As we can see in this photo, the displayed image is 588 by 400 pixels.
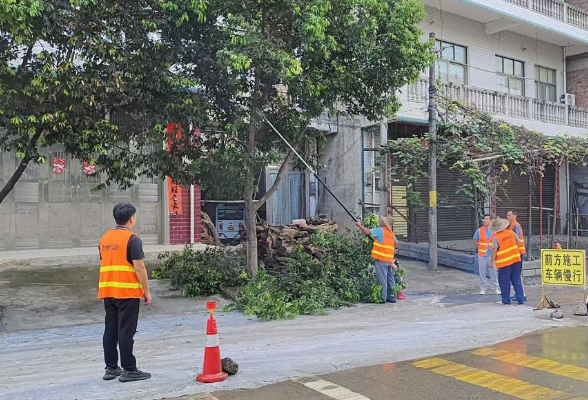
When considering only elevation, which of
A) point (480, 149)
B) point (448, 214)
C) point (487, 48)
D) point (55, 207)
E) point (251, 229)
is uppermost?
point (487, 48)

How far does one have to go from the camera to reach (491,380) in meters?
5.44

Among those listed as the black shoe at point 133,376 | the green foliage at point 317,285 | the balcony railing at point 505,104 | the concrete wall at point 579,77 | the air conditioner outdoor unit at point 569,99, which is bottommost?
the black shoe at point 133,376

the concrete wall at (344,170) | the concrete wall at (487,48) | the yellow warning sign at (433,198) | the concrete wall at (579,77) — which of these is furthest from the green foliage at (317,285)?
the concrete wall at (579,77)

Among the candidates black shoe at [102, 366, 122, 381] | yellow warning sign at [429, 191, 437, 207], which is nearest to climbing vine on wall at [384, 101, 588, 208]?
yellow warning sign at [429, 191, 437, 207]

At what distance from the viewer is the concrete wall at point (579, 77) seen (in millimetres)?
21797

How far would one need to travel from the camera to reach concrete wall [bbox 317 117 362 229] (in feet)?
51.4

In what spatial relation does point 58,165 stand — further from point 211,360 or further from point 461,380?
point 461,380

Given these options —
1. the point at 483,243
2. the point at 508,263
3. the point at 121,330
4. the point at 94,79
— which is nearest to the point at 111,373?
the point at 121,330

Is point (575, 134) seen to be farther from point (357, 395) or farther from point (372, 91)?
point (357, 395)

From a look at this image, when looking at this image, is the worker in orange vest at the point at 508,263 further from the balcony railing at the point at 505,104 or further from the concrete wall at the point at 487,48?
the concrete wall at the point at 487,48

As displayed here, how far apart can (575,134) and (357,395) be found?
18621 millimetres

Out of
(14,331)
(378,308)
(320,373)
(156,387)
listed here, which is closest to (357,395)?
(320,373)

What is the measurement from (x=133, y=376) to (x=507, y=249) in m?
7.17

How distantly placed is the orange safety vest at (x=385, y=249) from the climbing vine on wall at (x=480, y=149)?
409 cm
